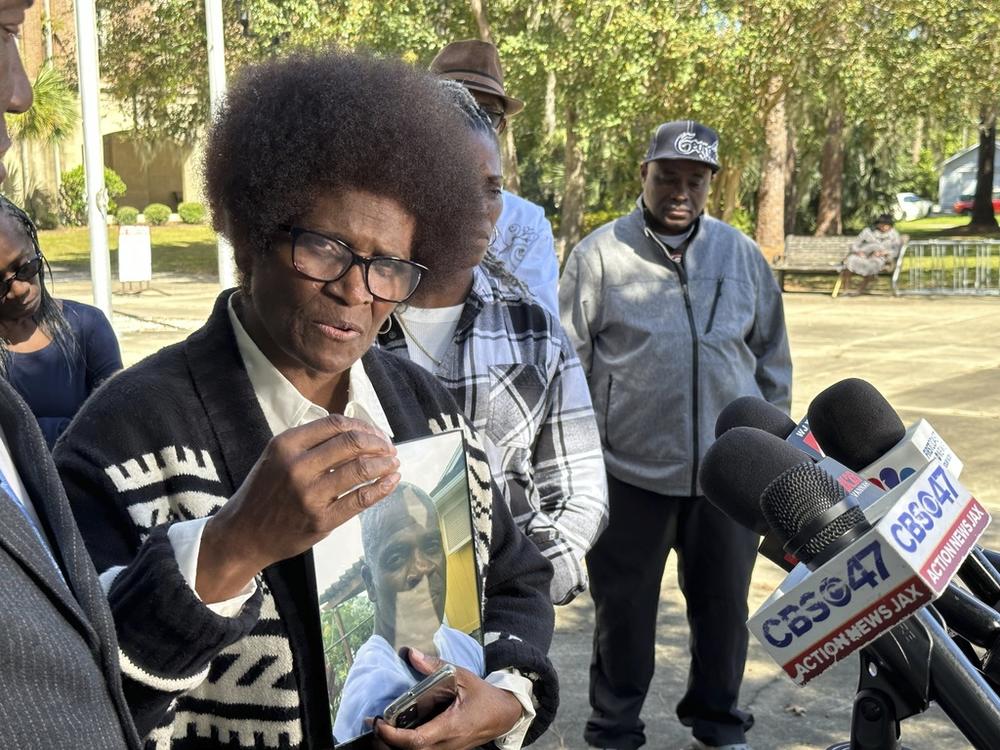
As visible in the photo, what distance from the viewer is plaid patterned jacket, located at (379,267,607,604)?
9.61 ft

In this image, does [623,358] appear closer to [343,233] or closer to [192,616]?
[343,233]

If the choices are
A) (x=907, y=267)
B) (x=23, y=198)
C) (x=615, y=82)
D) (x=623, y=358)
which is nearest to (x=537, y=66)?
(x=615, y=82)

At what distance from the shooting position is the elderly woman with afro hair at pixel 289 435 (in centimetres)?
160

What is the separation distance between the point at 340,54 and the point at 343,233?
480 millimetres

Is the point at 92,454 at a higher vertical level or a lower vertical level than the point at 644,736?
higher

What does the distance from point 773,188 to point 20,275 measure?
73.4ft

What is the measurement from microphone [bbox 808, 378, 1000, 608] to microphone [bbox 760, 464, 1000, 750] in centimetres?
26

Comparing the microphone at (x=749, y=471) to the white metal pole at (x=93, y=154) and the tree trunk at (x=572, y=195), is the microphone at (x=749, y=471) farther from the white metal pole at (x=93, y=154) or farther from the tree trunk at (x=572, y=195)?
the tree trunk at (x=572, y=195)

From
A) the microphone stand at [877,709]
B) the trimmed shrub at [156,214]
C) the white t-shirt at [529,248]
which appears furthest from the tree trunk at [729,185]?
the trimmed shrub at [156,214]

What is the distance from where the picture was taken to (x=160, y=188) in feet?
175

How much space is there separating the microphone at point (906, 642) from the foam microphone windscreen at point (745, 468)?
0.11 meters

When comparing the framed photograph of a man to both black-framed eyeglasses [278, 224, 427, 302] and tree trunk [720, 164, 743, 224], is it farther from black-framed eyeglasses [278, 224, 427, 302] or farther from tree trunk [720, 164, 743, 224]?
tree trunk [720, 164, 743, 224]

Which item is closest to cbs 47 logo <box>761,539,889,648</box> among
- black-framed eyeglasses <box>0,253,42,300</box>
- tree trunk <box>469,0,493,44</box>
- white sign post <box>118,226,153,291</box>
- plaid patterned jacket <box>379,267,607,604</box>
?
plaid patterned jacket <box>379,267,607,604</box>

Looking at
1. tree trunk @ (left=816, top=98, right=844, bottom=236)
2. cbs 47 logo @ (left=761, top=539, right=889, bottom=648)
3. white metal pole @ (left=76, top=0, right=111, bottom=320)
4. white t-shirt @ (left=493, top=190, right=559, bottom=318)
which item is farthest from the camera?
tree trunk @ (left=816, top=98, right=844, bottom=236)
